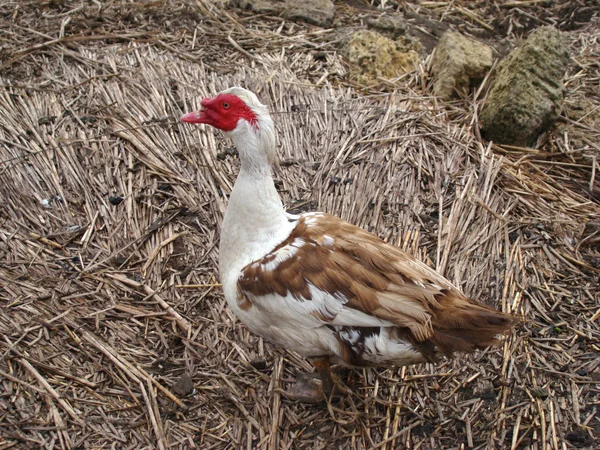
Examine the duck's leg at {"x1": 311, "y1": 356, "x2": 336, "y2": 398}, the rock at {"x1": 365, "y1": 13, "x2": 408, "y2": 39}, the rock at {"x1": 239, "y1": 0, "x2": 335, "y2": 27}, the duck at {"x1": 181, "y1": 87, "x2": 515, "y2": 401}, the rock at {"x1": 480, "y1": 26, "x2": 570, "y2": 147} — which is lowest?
the duck's leg at {"x1": 311, "y1": 356, "x2": 336, "y2": 398}

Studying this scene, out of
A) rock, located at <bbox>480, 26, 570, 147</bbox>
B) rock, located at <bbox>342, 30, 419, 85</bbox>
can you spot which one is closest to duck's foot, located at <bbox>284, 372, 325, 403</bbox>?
rock, located at <bbox>480, 26, 570, 147</bbox>

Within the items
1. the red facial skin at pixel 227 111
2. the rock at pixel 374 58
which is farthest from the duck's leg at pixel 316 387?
the rock at pixel 374 58

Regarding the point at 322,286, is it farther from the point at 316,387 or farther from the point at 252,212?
the point at 316,387

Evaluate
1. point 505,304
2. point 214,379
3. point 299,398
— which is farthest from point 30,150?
point 505,304

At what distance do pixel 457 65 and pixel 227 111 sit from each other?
8.11 ft

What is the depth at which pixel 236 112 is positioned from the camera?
9.64 feet

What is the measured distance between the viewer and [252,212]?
120 inches

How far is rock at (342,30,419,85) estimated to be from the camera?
4.97 m

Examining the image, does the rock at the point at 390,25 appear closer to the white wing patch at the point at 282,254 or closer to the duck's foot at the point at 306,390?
the white wing patch at the point at 282,254

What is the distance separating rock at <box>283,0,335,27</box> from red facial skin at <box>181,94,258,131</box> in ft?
9.35

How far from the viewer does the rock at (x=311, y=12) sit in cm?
548

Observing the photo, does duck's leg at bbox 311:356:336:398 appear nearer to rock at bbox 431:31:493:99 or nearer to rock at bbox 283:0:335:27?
rock at bbox 431:31:493:99

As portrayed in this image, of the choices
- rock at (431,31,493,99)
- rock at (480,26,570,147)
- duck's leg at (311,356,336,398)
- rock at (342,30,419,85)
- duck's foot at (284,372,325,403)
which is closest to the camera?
duck's leg at (311,356,336,398)

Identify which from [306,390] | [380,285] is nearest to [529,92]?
[380,285]
